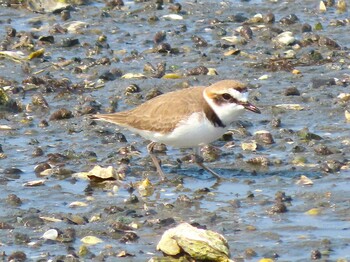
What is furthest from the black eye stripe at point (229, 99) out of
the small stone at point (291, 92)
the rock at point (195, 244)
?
the small stone at point (291, 92)

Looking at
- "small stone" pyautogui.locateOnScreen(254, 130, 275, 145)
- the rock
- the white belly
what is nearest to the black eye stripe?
the white belly

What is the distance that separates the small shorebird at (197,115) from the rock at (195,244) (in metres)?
1.86

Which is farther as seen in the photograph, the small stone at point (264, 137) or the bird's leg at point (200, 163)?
the small stone at point (264, 137)

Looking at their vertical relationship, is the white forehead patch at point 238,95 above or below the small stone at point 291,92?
above

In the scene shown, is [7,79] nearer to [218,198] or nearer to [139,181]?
[139,181]

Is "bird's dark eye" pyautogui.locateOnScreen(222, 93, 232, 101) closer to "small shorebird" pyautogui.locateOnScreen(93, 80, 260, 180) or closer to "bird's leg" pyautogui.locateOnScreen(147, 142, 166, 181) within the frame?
"small shorebird" pyautogui.locateOnScreen(93, 80, 260, 180)

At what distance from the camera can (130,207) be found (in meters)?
8.64

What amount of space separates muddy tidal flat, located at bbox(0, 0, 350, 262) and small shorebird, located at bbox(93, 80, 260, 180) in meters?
0.39

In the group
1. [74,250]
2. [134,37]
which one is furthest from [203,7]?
[74,250]

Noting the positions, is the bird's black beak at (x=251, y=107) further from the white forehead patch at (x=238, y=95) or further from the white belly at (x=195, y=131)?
the white belly at (x=195, y=131)

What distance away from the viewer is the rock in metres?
7.16

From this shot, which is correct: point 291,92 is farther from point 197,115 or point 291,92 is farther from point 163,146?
point 197,115

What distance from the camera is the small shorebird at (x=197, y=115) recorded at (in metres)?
9.12

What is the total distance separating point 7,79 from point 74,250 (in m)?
5.10
